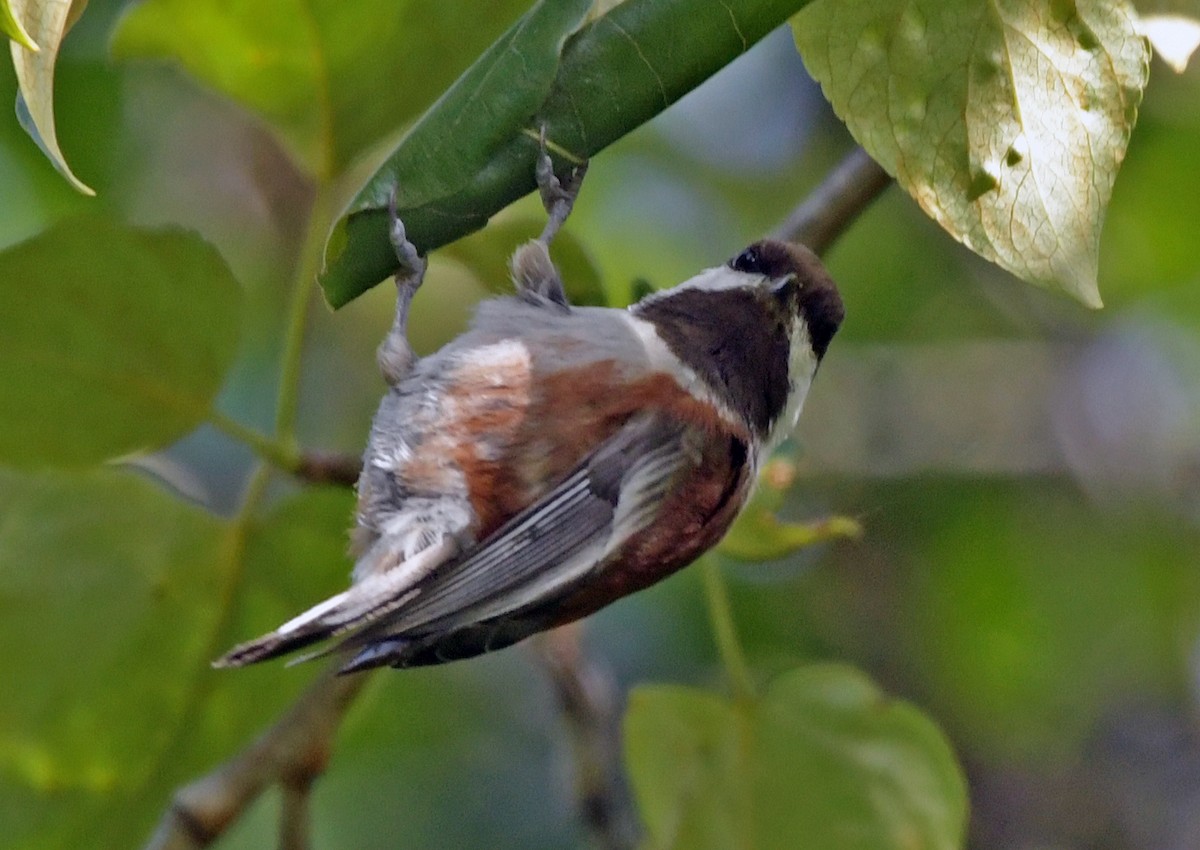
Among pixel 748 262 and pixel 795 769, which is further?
pixel 748 262

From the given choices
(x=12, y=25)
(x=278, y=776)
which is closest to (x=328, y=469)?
(x=278, y=776)

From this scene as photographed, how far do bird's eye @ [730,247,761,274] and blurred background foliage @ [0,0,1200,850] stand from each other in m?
1.54

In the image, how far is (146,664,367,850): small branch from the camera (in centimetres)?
261

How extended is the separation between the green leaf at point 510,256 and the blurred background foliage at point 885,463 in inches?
59.3

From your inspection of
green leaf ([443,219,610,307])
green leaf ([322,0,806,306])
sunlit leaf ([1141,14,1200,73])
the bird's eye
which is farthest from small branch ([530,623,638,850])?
sunlit leaf ([1141,14,1200,73])

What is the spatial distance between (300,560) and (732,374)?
37.3 inches

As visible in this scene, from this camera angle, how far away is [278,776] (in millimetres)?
2725

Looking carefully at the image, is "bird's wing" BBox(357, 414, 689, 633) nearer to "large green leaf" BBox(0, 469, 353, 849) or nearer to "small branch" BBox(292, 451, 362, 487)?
"small branch" BBox(292, 451, 362, 487)

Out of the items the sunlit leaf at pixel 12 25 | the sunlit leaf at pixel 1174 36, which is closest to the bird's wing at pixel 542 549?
the sunlit leaf at pixel 12 25

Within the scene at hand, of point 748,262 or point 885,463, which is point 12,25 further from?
point 885,463

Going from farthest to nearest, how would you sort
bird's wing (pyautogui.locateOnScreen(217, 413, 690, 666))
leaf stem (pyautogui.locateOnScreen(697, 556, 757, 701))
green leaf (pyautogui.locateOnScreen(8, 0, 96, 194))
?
leaf stem (pyautogui.locateOnScreen(697, 556, 757, 701)), bird's wing (pyautogui.locateOnScreen(217, 413, 690, 666)), green leaf (pyautogui.locateOnScreen(8, 0, 96, 194))

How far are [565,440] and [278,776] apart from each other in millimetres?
823

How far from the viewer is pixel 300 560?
2945mm

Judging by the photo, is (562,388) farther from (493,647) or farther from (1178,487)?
(1178,487)
